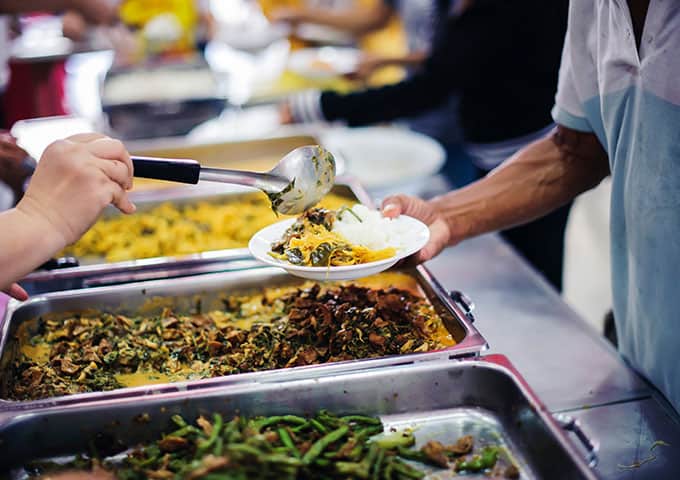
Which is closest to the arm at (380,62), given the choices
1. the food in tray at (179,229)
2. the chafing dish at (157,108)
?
the chafing dish at (157,108)

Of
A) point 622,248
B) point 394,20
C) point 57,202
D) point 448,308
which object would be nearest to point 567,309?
point 622,248

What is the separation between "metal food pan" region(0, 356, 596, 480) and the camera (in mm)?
1532

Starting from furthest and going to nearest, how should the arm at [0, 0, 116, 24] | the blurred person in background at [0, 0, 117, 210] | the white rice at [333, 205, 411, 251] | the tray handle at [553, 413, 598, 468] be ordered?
the arm at [0, 0, 116, 24], the blurred person in background at [0, 0, 117, 210], the white rice at [333, 205, 411, 251], the tray handle at [553, 413, 598, 468]

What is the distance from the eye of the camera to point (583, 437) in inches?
55.8

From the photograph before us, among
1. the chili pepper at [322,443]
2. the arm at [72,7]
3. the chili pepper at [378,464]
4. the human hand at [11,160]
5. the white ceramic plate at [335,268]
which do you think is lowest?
the chili pepper at [378,464]

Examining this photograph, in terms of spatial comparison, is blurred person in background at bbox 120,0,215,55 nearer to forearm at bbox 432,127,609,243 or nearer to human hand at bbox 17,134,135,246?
forearm at bbox 432,127,609,243

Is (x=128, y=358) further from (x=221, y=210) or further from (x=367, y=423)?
(x=221, y=210)

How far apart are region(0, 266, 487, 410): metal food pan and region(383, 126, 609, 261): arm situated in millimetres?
207

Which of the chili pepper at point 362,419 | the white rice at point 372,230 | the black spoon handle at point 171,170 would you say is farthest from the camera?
the white rice at point 372,230

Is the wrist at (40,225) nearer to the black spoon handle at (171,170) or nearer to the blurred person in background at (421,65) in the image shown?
the black spoon handle at (171,170)

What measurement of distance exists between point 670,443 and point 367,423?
78 cm

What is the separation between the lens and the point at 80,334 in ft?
6.63

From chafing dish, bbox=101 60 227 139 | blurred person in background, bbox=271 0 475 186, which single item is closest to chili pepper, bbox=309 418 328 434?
blurred person in background, bbox=271 0 475 186

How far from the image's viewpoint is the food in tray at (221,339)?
180 cm
